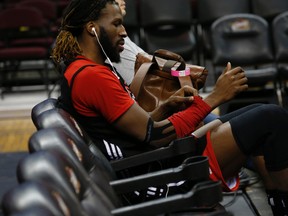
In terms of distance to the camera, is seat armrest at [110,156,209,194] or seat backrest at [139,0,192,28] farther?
seat backrest at [139,0,192,28]

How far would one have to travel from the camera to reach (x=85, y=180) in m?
1.91

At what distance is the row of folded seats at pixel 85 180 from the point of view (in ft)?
4.89

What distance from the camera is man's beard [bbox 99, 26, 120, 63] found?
2783 millimetres

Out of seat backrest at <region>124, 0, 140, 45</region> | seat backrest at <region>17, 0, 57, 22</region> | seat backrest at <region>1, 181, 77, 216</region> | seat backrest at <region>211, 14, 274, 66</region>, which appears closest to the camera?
seat backrest at <region>1, 181, 77, 216</region>

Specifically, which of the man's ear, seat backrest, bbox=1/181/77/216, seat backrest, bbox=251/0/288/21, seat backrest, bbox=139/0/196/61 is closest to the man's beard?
the man's ear

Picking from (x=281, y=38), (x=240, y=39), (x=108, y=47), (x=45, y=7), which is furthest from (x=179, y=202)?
(x=45, y=7)

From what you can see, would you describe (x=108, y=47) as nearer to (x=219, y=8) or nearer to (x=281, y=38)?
(x=281, y=38)

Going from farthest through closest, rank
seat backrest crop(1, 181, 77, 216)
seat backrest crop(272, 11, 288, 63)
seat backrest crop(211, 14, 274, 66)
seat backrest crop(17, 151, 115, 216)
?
seat backrest crop(272, 11, 288, 63) < seat backrest crop(211, 14, 274, 66) < seat backrest crop(17, 151, 115, 216) < seat backrest crop(1, 181, 77, 216)

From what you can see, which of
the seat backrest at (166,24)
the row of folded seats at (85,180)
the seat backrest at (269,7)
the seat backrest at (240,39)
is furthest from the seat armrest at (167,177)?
the seat backrest at (269,7)

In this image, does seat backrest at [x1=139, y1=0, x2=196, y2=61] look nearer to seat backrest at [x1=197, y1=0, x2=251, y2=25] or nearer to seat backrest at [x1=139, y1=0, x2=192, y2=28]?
seat backrest at [x1=139, y1=0, x2=192, y2=28]

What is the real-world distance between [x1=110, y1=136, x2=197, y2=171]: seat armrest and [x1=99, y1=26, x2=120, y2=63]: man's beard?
1.39 feet

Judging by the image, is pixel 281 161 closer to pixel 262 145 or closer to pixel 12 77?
pixel 262 145

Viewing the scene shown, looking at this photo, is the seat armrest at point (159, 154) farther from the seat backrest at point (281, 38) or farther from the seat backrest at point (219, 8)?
the seat backrest at point (219, 8)

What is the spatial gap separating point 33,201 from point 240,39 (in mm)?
5428
